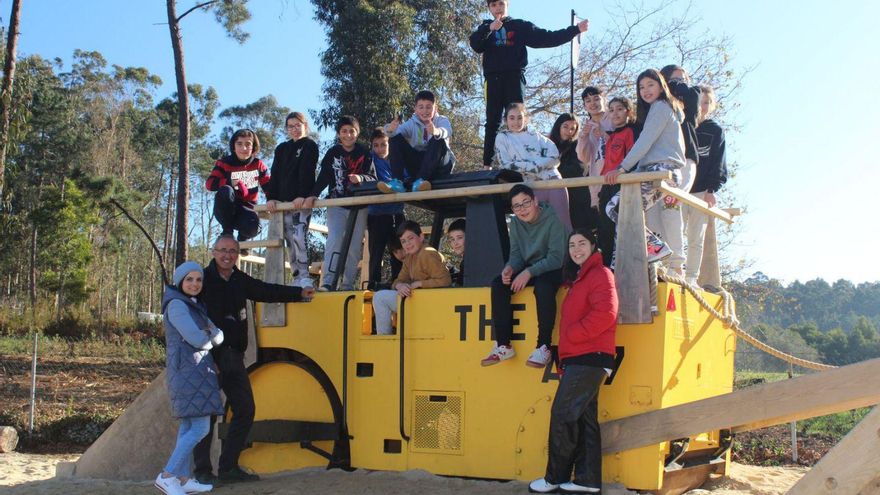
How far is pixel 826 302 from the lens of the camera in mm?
110938

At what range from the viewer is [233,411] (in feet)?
24.1

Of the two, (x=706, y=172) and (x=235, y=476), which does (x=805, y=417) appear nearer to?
(x=706, y=172)

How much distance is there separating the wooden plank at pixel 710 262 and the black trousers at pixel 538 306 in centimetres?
229

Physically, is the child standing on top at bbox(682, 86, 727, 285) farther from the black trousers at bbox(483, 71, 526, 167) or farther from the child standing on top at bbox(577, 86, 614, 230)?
the black trousers at bbox(483, 71, 526, 167)

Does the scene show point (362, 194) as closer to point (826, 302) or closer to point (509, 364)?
point (509, 364)

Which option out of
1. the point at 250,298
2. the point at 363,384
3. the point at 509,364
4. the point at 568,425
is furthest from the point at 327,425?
the point at 568,425

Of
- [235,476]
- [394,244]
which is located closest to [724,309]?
[394,244]

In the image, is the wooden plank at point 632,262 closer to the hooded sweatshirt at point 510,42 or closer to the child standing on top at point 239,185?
the hooded sweatshirt at point 510,42

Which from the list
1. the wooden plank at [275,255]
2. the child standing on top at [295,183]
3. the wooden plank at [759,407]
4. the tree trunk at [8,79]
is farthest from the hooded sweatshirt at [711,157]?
the tree trunk at [8,79]

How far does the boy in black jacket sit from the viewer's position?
922 cm

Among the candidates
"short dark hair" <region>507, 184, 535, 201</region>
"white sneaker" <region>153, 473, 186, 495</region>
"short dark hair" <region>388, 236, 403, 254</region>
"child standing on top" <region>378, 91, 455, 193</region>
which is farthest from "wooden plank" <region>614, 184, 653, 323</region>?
"white sneaker" <region>153, 473, 186, 495</region>

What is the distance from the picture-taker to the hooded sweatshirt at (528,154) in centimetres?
763

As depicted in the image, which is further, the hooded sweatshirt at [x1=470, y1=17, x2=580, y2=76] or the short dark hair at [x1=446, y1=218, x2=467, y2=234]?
the hooded sweatshirt at [x1=470, y1=17, x2=580, y2=76]

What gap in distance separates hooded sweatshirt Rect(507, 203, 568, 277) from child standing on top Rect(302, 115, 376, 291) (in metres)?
2.03
